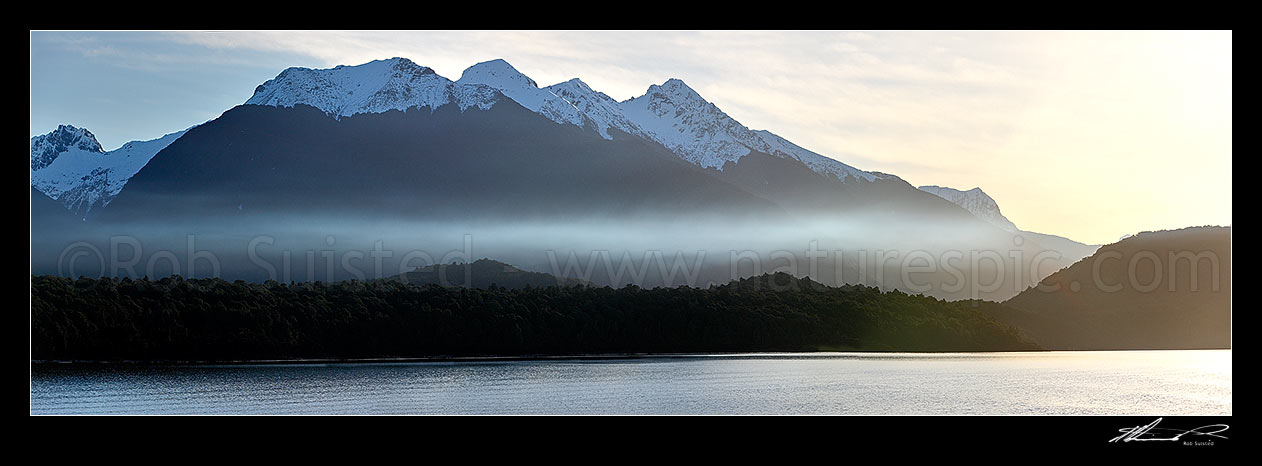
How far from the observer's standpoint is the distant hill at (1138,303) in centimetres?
12038

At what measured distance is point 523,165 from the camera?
164 m

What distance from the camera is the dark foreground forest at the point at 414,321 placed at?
7444cm

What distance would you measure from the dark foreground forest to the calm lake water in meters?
3.70

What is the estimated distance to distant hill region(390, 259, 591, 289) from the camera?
137750 millimetres
